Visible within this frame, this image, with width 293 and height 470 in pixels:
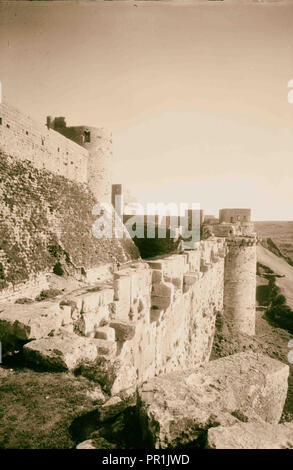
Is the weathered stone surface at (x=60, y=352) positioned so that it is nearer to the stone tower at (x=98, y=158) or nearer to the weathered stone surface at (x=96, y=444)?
the weathered stone surface at (x=96, y=444)

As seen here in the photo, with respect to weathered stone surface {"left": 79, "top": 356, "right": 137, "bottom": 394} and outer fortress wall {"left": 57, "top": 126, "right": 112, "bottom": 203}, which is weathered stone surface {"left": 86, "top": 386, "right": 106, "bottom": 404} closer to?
weathered stone surface {"left": 79, "top": 356, "right": 137, "bottom": 394}

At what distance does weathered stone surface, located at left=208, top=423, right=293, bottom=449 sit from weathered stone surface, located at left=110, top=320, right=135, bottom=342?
194 centimetres

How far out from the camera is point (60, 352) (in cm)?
272

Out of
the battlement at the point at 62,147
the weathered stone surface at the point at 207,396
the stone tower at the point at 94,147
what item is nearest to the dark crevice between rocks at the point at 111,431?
the weathered stone surface at the point at 207,396

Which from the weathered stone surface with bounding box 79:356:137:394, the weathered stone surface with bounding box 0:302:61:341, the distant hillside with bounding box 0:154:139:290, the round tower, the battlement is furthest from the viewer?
the round tower

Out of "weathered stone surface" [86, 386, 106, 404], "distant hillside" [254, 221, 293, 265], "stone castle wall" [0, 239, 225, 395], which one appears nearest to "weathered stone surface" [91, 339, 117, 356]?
"stone castle wall" [0, 239, 225, 395]

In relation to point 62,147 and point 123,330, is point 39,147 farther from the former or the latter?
point 123,330

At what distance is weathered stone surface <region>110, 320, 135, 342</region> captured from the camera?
12.2ft

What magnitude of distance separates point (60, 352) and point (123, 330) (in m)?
1.12

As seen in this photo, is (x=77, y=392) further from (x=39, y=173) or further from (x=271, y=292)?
(x=271, y=292)

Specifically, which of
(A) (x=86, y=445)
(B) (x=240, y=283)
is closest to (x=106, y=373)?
(A) (x=86, y=445)

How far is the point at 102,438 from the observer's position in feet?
6.45
